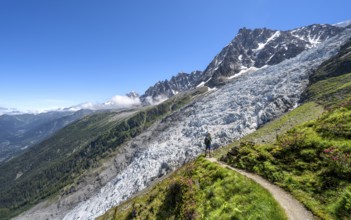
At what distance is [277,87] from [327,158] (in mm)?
94707

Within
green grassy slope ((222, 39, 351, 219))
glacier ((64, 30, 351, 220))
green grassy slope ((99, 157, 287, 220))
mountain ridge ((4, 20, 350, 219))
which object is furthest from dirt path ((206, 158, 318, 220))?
mountain ridge ((4, 20, 350, 219))

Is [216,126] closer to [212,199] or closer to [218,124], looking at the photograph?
[218,124]

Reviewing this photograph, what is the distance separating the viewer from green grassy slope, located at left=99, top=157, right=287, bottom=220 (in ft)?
47.8

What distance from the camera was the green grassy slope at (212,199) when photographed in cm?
1458

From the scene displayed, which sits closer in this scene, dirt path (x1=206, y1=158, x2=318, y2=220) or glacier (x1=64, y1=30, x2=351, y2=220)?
dirt path (x1=206, y1=158, x2=318, y2=220)

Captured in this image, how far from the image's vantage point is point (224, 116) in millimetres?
101438

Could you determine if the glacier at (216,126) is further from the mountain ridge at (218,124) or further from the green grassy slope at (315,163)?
the green grassy slope at (315,163)

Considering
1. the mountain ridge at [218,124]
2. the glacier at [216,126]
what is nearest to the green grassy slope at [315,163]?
the glacier at [216,126]

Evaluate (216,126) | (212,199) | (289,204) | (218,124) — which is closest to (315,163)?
(289,204)

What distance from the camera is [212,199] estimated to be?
17.8 m

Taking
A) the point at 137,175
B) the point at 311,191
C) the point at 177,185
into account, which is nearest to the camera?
the point at 311,191

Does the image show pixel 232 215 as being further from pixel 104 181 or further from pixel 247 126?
pixel 104 181

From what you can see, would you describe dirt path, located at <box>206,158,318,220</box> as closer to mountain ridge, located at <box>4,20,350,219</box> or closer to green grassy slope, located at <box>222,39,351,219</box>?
green grassy slope, located at <box>222,39,351,219</box>

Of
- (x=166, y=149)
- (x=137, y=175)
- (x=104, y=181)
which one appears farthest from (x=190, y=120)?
(x=104, y=181)
